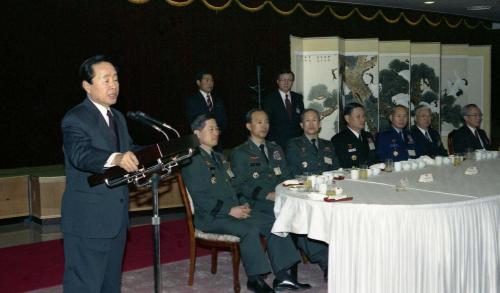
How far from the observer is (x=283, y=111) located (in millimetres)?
7551

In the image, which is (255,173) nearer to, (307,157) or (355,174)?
(307,157)

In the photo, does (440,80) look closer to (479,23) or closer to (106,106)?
(479,23)

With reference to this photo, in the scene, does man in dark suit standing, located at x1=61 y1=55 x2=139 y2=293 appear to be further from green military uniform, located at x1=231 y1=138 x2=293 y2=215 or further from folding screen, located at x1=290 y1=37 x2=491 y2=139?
folding screen, located at x1=290 y1=37 x2=491 y2=139

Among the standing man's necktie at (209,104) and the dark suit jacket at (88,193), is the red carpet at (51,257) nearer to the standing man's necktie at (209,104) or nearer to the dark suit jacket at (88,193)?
the standing man's necktie at (209,104)

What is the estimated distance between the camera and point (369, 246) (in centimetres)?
365

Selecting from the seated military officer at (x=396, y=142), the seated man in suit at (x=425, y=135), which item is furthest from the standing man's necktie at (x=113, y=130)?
the seated man in suit at (x=425, y=135)

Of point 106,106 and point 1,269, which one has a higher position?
point 106,106

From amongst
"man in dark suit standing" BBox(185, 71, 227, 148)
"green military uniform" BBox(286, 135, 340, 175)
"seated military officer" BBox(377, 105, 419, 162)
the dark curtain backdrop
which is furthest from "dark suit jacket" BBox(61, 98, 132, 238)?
the dark curtain backdrop

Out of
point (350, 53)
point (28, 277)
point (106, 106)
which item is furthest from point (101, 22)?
point (106, 106)

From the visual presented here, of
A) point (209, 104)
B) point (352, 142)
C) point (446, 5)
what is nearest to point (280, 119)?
point (209, 104)

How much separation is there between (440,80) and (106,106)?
26.7 ft

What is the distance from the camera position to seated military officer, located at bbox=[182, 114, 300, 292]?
4.43m

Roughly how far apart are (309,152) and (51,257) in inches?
94.2

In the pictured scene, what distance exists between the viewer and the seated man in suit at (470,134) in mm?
6397
